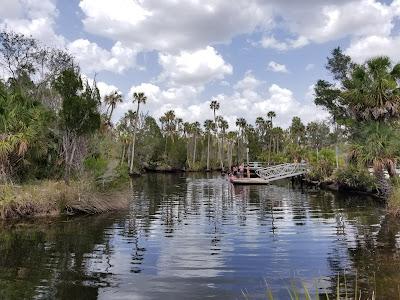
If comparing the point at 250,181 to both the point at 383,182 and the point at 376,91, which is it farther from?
the point at 376,91

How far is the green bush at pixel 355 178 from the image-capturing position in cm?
3688

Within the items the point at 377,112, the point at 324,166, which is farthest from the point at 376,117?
the point at 324,166

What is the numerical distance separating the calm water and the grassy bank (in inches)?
49.1

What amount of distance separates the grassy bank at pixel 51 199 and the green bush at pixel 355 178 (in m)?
19.8

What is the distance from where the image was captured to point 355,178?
3906 cm

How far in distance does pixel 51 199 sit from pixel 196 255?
420 inches

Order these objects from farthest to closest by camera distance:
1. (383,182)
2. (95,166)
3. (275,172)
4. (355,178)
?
(275,172), (355,178), (383,182), (95,166)

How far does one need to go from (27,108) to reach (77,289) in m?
18.9

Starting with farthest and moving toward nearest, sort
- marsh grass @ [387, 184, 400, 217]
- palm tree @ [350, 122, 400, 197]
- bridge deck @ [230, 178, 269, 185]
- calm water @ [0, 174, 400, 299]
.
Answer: bridge deck @ [230, 178, 269, 185], palm tree @ [350, 122, 400, 197], marsh grass @ [387, 184, 400, 217], calm water @ [0, 174, 400, 299]

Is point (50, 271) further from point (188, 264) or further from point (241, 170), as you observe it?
point (241, 170)

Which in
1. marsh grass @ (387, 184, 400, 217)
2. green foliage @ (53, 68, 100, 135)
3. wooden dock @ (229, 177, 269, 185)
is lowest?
marsh grass @ (387, 184, 400, 217)

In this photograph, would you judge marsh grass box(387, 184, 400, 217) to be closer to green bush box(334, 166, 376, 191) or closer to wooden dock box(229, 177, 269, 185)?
green bush box(334, 166, 376, 191)

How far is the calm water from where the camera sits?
1123cm

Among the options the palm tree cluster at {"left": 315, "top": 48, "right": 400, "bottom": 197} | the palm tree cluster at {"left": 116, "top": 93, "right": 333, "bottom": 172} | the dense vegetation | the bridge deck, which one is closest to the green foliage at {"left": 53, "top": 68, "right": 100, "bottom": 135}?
the dense vegetation
